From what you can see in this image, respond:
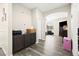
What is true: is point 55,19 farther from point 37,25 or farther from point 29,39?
point 29,39

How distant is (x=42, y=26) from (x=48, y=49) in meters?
0.49

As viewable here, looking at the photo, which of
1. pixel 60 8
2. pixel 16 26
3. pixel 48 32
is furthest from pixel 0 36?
pixel 60 8

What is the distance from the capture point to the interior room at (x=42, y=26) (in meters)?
1.65

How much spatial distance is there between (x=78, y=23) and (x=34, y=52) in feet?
3.29

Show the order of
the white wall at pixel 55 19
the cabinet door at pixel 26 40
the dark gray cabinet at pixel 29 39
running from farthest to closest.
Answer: the cabinet door at pixel 26 40
the dark gray cabinet at pixel 29 39
the white wall at pixel 55 19

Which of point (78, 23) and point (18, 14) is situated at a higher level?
point (18, 14)

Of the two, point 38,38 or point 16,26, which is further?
point 38,38

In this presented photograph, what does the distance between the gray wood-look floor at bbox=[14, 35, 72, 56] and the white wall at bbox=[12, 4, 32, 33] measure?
1.40ft

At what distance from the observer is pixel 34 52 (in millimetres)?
1736

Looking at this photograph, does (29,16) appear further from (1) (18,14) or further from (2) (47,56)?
(2) (47,56)

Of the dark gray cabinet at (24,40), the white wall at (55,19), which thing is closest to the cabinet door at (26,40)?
the dark gray cabinet at (24,40)

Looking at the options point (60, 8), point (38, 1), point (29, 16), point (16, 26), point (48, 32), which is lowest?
point (48, 32)

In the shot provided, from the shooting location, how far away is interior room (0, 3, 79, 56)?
5.41ft

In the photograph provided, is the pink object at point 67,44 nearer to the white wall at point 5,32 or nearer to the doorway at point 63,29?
the doorway at point 63,29
